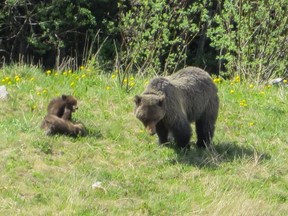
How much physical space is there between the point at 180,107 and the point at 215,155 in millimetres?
795

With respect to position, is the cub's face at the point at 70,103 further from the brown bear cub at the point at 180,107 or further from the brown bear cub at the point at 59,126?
the brown bear cub at the point at 180,107

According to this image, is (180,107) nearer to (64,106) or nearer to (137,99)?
(137,99)

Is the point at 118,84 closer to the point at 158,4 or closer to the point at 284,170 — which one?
the point at 158,4

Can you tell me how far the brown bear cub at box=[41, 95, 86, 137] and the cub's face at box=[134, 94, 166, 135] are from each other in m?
0.88

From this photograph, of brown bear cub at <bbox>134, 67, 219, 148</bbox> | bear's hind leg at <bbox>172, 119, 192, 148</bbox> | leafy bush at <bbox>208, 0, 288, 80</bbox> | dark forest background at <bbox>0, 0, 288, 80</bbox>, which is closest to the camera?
brown bear cub at <bbox>134, 67, 219, 148</bbox>

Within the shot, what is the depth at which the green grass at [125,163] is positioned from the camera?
884 cm

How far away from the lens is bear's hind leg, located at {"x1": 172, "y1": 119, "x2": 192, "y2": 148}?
33.7ft

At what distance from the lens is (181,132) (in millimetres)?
10281

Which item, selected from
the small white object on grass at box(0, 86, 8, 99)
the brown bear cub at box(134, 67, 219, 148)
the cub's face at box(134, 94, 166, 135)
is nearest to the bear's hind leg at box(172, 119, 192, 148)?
the brown bear cub at box(134, 67, 219, 148)

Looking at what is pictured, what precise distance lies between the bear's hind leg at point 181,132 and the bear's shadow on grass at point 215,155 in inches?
5.8

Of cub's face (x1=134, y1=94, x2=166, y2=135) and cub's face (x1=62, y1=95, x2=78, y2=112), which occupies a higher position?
cub's face (x1=134, y1=94, x2=166, y2=135)

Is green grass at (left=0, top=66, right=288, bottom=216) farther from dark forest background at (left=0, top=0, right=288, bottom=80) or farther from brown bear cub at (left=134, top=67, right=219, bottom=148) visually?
dark forest background at (left=0, top=0, right=288, bottom=80)

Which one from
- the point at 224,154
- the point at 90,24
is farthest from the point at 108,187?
the point at 90,24

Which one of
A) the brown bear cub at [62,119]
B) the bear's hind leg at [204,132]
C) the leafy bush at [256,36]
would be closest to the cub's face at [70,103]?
the brown bear cub at [62,119]
